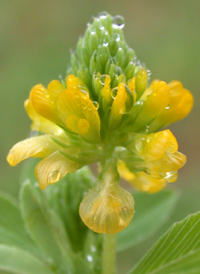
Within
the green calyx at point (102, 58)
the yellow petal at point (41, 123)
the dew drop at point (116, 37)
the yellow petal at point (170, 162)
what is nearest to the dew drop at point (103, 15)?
the green calyx at point (102, 58)

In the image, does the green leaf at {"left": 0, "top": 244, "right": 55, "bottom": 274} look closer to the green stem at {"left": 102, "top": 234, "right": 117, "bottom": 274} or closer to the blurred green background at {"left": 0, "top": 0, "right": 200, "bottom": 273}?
the green stem at {"left": 102, "top": 234, "right": 117, "bottom": 274}

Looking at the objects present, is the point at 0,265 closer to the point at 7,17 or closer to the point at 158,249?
the point at 158,249

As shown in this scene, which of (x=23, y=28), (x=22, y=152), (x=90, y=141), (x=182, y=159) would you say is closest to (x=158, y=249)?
(x=182, y=159)

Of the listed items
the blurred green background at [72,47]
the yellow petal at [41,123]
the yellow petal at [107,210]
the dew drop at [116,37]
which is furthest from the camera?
the blurred green background at [72,47]

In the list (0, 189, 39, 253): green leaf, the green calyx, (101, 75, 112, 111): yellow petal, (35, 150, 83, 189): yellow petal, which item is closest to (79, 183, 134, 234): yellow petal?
(35, 150, 83, 189): yellow petal

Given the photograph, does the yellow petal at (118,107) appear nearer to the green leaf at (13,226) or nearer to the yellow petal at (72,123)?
the yellow petal at (72,123)
